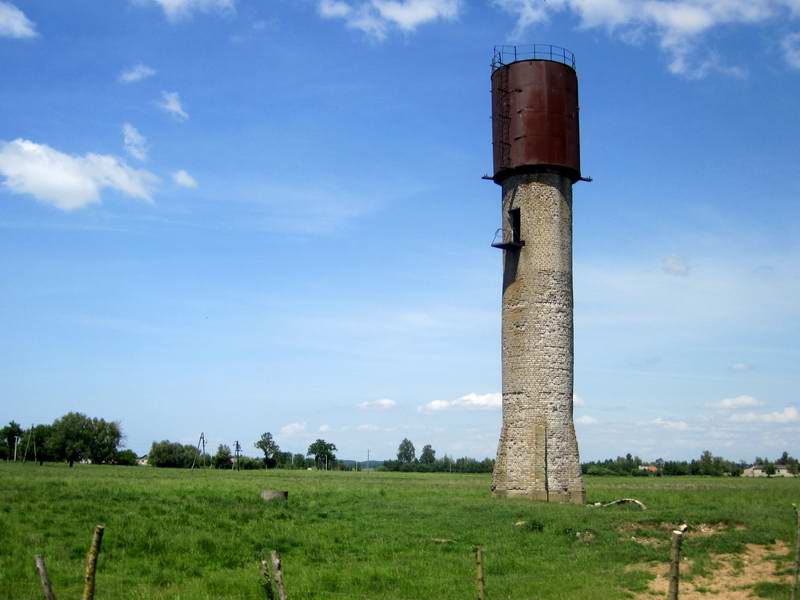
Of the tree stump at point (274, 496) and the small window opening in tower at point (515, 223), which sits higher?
the small window opening in tower at point (515, 223)

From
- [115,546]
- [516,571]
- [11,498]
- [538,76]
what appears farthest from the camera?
[538,76]

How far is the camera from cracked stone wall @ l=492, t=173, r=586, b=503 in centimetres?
3334

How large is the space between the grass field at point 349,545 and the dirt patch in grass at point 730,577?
1.09 ft

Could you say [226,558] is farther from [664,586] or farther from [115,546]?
[664,586]

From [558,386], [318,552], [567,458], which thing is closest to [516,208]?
[558,386]

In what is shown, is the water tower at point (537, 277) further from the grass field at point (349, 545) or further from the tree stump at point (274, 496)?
the tree stump at point (274, 496)

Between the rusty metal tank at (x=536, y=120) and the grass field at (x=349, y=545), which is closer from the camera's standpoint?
the grass field at (x=349, y=545)

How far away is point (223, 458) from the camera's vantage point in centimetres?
11056

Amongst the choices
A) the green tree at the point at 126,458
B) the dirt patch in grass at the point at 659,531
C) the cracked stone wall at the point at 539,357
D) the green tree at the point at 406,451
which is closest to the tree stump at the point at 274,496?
the cracked stone wall at the point at 539,357

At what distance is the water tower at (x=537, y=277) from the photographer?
3344cm

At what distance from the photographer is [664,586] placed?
1738 cm

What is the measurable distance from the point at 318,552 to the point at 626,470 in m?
90.1

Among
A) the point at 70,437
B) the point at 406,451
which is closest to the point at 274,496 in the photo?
the point at 70,437

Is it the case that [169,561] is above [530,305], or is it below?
below
